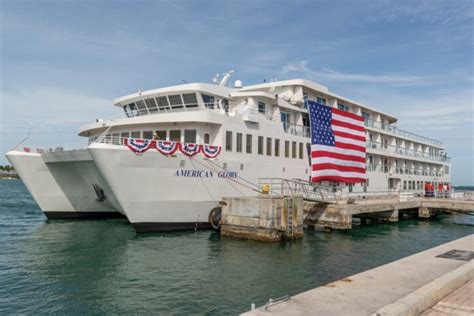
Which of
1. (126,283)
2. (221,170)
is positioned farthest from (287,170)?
(126,283)

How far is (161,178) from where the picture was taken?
717 inches

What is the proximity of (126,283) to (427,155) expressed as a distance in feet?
146

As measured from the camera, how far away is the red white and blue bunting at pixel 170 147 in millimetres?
17562

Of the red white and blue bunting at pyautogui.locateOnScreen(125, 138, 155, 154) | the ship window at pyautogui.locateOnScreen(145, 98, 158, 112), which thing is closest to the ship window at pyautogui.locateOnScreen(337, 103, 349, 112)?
the ship window at pyautogui.locateOnScreen(145, 98, 158, 112)

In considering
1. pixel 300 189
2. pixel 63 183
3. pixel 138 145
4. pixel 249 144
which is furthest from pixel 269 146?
pixel 63 183

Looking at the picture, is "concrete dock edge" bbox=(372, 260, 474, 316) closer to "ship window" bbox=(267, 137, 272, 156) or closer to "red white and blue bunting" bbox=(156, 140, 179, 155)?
"red white and blue bunting" bbox=(156, 140, 179, 155)

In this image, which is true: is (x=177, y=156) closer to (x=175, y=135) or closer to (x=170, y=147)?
→ (x=170, y=147)

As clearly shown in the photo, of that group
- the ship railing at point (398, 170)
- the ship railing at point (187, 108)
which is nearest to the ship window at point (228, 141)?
the ship railing at point (187, 108)

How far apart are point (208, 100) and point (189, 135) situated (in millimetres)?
2556

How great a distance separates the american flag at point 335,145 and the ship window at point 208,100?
593 centimetres

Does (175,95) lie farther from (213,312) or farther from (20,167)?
(213,312)

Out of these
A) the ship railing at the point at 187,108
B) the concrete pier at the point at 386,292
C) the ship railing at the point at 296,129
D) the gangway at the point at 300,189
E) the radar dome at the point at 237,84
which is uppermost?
the radar dome at the point at 237,84

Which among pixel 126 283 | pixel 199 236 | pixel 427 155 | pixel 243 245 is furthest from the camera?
pixel 427 155

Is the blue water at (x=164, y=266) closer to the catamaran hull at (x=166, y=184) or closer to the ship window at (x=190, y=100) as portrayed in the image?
the catamaran hull at (x=166, y=184)
